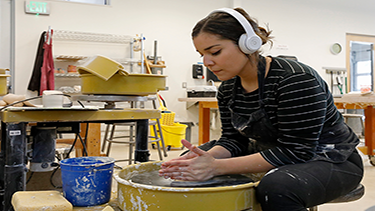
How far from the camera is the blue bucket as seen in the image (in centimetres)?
118

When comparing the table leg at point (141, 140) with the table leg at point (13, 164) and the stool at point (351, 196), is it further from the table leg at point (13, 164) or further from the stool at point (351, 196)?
the stool at point (351, 196)

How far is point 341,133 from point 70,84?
440 centimetres

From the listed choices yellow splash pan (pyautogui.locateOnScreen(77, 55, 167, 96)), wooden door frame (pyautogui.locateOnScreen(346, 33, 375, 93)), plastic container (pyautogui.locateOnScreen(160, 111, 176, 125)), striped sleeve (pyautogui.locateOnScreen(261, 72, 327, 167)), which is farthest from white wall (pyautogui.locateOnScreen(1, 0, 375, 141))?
striped sleeve (pyautogui.locateOnScreen(261, 72, 327, 167))

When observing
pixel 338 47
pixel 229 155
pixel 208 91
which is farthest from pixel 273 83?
pixel 338 47

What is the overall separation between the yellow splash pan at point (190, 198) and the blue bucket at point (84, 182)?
9.2 inches

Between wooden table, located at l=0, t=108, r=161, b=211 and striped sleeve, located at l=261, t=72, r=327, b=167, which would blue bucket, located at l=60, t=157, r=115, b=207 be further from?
striped sleeve, located at l=261, t=72, r=327, b=167

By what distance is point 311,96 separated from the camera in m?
1.02

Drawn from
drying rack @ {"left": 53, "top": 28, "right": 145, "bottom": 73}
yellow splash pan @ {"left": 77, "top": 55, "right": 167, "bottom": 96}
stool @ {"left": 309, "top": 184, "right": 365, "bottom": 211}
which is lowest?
stool @ {"left": 309, "top": 184, "right": 365, "bottom": 211}

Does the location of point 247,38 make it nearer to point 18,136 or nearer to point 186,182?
point 186,182

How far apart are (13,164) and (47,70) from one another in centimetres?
353

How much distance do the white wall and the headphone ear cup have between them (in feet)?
9.32

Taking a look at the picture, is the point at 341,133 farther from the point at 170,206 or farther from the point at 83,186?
the point at 83,186

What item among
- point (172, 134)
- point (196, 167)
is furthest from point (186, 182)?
point (172, 134)

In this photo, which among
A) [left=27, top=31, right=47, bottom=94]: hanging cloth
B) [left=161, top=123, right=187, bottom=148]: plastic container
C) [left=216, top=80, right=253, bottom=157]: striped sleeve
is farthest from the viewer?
[left=27, top=31, right=47, bottom=94]: hanging cloth
